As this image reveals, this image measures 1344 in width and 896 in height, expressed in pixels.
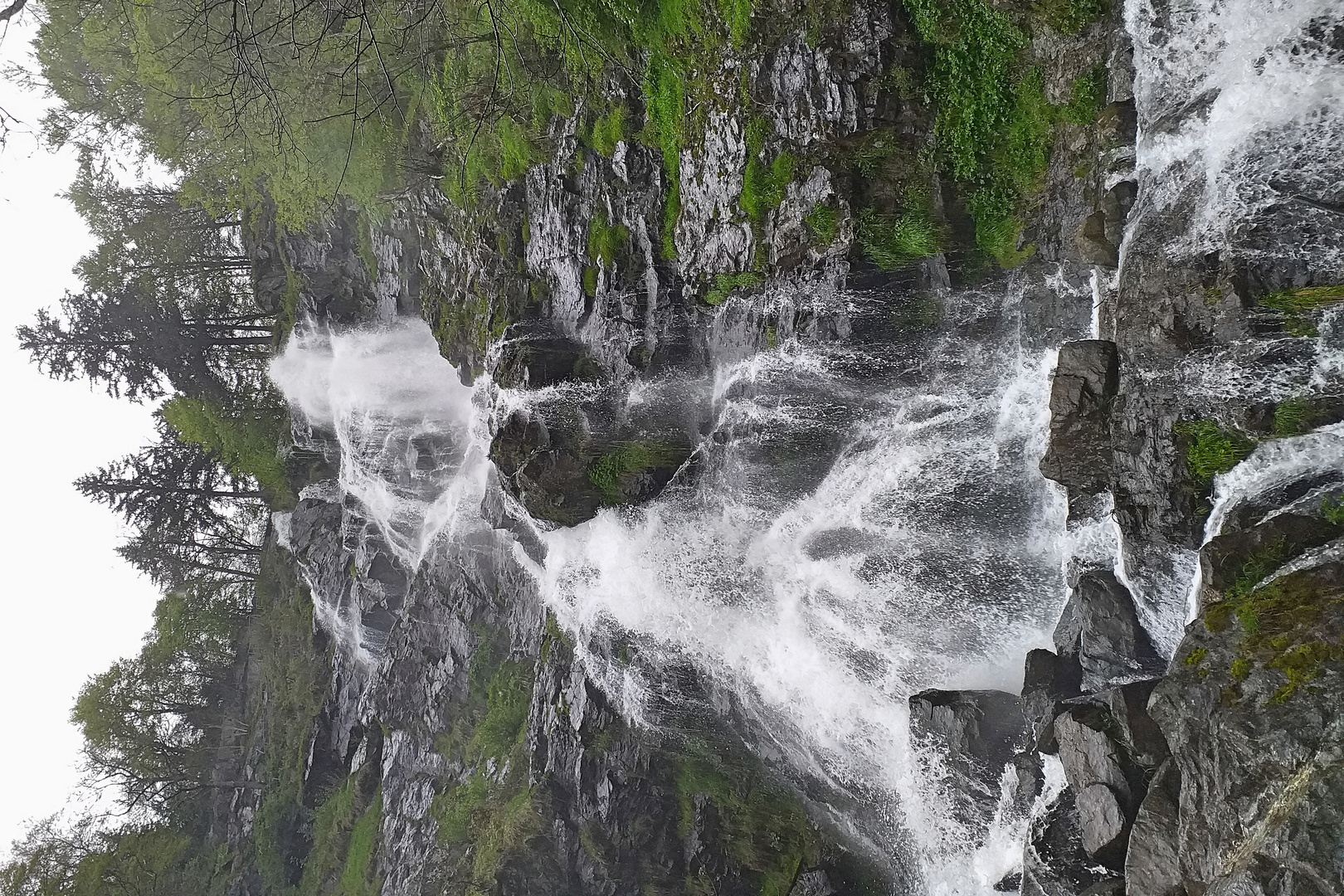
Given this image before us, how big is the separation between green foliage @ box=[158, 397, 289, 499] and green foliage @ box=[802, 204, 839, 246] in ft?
62.7

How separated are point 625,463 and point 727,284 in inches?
125

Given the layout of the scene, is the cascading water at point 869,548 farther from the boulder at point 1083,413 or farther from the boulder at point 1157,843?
the boulder at point 1157,843

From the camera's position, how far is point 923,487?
872cm

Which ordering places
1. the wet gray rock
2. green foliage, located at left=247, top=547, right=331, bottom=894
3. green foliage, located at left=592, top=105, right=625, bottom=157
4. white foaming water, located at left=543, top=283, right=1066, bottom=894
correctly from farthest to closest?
1. green foliage, located at left=247, top=547, right=331, bottom=894
2. green foliage, located at left=592, top=105, right=625, bottom=157
3. white foaming water, located at left=543, top=283, right=1066, bottom=894
4. the wet gray rock

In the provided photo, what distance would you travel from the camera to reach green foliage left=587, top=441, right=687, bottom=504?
11.3m

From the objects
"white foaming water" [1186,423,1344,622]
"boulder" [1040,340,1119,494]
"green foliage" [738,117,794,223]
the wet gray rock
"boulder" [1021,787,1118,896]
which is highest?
"green foliage" [738,117,794,223]

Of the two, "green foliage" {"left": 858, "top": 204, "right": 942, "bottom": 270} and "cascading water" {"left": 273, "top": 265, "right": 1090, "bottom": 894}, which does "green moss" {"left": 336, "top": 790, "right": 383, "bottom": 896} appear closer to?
"cascading water" {"left": 273, "top": 265, "right": 1090, "bottom": 894}

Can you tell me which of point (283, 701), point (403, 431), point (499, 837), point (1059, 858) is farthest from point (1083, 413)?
point (283, 701)

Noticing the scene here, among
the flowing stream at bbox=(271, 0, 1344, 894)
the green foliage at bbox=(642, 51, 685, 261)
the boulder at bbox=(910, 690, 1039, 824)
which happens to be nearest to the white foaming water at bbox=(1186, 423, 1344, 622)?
the flowing stream at bbox=(271, 0, 1344, 894)

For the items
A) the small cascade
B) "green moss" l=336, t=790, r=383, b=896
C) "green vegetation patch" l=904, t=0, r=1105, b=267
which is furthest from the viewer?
the small cascade

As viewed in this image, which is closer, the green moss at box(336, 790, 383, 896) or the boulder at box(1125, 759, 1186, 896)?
the boulder at box(1125, 759, 1186, 896)

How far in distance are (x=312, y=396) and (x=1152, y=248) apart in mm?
19998

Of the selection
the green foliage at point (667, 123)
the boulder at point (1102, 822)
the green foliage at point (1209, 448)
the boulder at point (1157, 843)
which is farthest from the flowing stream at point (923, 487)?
the green foliage at point (667, 123)

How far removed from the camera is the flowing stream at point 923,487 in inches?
215
